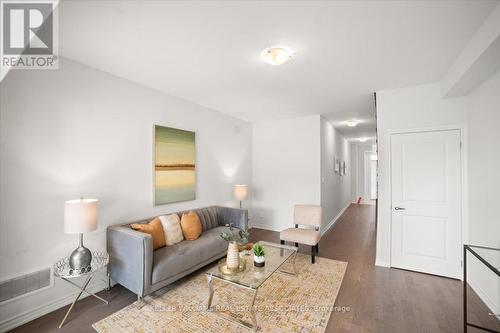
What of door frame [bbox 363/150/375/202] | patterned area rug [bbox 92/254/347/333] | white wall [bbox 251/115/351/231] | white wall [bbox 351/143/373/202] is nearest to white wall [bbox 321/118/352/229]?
white wall [bbox 251/115/351/231]

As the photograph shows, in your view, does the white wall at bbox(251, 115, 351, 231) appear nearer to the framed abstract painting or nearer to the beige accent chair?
the beige accent chair

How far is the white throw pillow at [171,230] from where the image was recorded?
2889mm

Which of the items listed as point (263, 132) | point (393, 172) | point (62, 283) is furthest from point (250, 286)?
point (263, 132)

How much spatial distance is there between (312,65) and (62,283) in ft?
12.0

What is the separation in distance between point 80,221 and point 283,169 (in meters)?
3.99

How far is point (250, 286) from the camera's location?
1995 millimetres

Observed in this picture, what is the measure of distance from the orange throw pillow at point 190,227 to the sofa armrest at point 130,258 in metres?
0.78

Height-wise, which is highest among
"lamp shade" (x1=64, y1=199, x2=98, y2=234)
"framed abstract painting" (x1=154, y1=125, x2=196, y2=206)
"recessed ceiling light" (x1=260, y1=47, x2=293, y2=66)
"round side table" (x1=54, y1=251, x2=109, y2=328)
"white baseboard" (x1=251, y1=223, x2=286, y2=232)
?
"recessed ceiling light" (x1=260, y1=47, x2=293, y2=66)

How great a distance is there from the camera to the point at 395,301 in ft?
7.85

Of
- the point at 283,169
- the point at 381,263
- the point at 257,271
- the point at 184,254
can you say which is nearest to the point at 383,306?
the point at 381,263

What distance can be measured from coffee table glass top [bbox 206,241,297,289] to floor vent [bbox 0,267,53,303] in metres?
1.62

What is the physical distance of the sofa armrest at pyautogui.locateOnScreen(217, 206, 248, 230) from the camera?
12.5 ft

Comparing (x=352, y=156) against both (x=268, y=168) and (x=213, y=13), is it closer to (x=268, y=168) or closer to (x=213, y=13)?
(x=268, y=168)

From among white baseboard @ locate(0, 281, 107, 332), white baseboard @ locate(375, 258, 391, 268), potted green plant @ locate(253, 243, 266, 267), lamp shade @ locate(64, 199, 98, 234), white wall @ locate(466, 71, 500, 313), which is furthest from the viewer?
white baseboard @ locate(375, 258, 391, 268)
